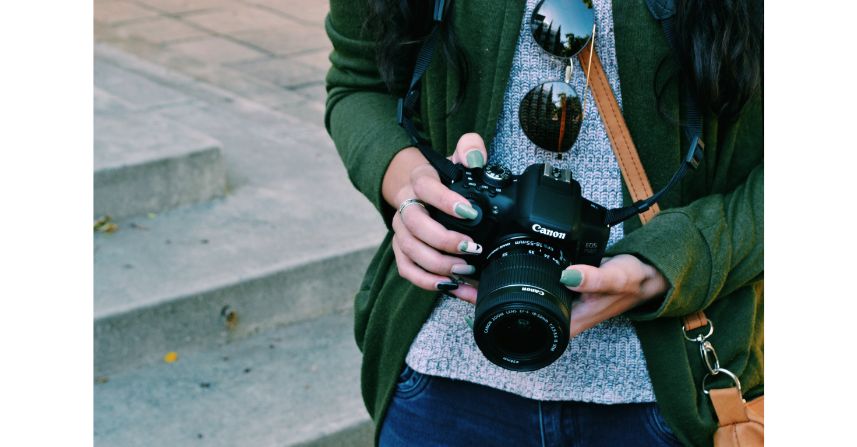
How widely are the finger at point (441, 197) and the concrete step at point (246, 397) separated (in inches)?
73.3

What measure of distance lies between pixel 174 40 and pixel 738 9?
516cm

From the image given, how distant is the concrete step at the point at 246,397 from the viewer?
3.09 metres

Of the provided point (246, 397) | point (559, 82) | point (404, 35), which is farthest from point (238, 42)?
point (559, 82)

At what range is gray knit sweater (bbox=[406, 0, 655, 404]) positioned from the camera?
1.40 meters

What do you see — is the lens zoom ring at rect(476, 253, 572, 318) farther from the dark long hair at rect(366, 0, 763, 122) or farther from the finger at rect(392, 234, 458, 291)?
the dark long hair at rect(366, 0, 763, 122)

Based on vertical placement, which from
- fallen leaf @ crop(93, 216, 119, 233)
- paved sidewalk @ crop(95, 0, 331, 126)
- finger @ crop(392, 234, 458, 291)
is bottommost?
paved sidewalk @ crop(95, 0, 331, 126)

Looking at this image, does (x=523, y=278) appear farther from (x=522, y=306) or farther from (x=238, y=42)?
(x=238, y=42)

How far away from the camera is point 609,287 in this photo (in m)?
1.27

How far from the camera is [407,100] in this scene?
1468mm

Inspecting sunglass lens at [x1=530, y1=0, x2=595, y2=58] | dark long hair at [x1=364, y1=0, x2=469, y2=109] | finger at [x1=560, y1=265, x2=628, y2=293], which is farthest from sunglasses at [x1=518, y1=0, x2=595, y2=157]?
finger at [x1=560, y1=265, x2=628, y2=293]

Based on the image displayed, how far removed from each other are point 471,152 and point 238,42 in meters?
5.13

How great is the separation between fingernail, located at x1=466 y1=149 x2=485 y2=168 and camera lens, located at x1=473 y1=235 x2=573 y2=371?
0.11m
